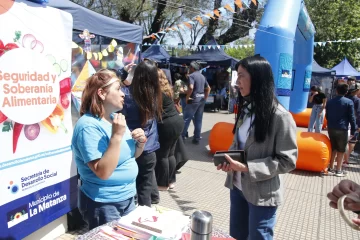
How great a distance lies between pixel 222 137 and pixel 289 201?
6.32 ft

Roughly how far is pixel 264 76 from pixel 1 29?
1758mm

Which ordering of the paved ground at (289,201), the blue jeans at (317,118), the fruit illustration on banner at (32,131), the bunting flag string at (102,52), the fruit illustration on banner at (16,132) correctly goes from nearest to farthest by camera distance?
the fruit illustration on banner at (16,132)
the fruit illustration on banner at (32,131)
the bunting flag string at (102,52)
the paved ground at (289,201)
the blue jeans at (317,118)

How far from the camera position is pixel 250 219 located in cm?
182

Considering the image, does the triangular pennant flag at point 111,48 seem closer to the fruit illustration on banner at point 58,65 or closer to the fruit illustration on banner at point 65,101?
the fruit illustration on banner at point 58,65

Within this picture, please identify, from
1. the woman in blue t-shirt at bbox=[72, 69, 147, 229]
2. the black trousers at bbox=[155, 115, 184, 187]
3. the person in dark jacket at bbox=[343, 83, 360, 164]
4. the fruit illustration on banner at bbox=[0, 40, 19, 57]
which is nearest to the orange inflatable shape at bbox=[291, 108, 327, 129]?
the person in dark jacket at bbox=[343, 83, 360, 164]

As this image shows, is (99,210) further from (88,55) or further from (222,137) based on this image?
(222,137)

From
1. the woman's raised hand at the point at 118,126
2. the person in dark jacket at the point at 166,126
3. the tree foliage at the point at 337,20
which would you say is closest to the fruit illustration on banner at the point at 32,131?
the woman's raised hand at the point at 118,126

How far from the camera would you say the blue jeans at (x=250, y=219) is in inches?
69.8

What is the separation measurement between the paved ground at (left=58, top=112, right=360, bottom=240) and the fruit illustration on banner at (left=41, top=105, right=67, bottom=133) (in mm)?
1096

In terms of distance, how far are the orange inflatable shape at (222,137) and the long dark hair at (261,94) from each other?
3768mm

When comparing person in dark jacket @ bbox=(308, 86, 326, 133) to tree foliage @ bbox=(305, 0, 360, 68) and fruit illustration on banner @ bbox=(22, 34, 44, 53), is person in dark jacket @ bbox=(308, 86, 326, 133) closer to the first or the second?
fruit illustration on banner @ bbox=(22, 34, 44, 53)

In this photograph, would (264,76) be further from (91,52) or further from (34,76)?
(91,52)

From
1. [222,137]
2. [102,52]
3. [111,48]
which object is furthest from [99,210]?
[222,137]

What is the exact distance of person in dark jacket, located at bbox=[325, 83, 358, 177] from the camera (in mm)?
4898
